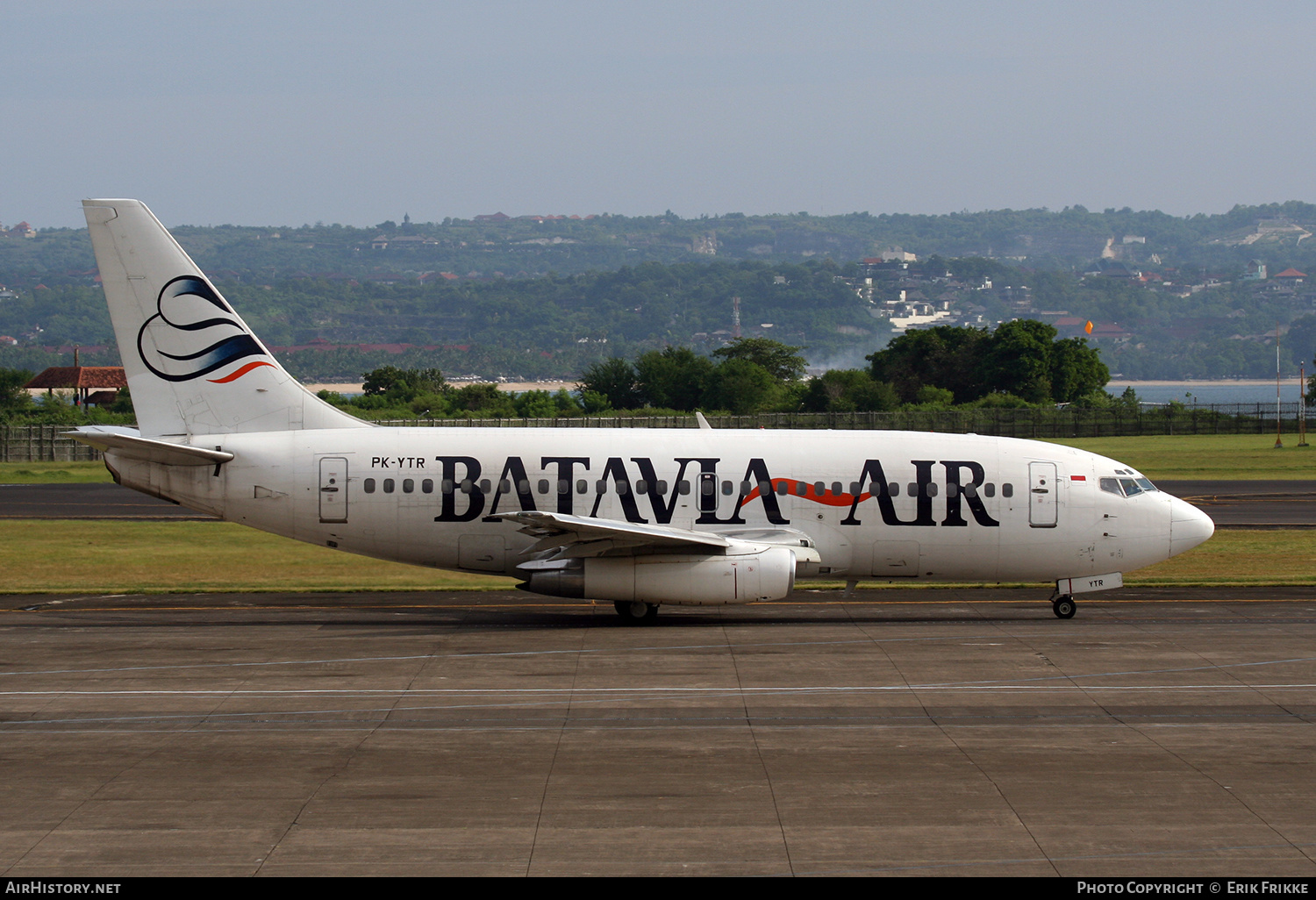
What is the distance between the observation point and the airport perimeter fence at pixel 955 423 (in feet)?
267

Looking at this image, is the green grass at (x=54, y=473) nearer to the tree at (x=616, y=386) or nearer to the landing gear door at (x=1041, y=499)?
the tree at (x=616, y=386)

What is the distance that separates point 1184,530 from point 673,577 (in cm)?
1174

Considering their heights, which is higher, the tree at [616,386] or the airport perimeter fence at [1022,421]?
the tree at [616,386]

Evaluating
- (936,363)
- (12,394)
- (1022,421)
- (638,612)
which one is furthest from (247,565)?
(12,394)

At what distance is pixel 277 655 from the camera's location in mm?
24688

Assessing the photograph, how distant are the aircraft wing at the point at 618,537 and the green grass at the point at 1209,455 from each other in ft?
145

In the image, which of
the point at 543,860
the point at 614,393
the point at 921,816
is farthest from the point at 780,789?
the point at 614,393

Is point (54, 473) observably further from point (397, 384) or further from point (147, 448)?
point (397, 384)

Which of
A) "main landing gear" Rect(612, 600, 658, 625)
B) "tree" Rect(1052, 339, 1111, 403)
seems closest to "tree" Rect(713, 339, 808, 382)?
"tree" Rect(1052, 339, 1111, 403)

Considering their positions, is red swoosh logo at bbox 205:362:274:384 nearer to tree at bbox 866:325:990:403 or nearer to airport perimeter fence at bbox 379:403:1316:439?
airport perimeter fence at bbox 379:403:1316:439

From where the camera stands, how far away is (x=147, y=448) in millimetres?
27688

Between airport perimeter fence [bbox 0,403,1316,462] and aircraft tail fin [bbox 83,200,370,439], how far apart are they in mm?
37927

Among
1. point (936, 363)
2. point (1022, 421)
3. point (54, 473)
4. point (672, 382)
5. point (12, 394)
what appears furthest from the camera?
point (12, 394)

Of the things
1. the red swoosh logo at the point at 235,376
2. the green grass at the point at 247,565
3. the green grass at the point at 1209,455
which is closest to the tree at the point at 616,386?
the green grass at the point at 1209,455
